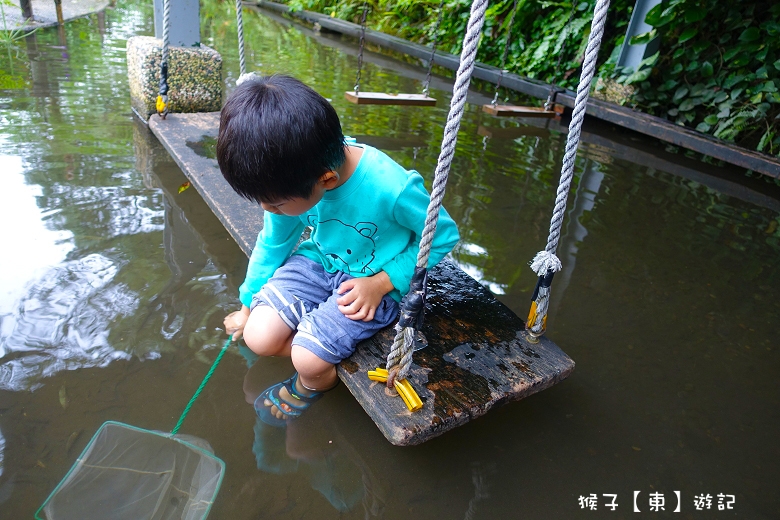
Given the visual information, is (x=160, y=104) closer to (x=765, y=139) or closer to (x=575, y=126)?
(x=575, y=126)

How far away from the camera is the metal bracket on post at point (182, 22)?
13.2 ft

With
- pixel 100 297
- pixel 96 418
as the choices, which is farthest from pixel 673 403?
pixel 100 297

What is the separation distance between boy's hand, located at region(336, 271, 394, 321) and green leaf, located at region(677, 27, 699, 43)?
6.02 meters

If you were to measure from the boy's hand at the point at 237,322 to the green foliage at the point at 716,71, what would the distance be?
5842 mm

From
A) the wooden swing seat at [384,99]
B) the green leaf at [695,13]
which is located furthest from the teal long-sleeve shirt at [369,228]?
the green leaf at [695,13]

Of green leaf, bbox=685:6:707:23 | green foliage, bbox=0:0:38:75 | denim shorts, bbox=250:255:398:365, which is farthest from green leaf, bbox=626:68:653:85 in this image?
green foliage, bbox=0:0:38:75

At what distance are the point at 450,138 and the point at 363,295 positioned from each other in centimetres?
61

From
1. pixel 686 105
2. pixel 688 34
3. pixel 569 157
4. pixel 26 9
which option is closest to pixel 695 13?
pixel 688 34

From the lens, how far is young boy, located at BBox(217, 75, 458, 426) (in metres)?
1.34

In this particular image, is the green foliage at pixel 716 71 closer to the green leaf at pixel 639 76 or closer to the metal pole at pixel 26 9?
the green leaf at pixel 639 76

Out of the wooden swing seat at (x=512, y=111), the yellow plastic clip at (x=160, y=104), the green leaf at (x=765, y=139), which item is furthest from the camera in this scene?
the green leaf at (x=765, y=139)

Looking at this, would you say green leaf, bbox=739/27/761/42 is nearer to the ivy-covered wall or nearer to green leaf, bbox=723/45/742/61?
the ivy-covered wall

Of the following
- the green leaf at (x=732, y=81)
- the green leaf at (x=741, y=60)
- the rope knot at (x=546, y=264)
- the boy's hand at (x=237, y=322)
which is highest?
the green leaf at (x=741, y=60)

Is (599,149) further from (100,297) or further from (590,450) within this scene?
(100,297)
